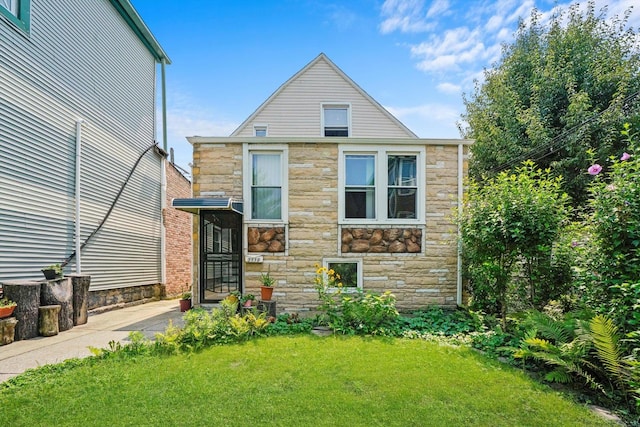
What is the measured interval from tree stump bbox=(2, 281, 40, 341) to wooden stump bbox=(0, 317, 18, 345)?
136 millimetres

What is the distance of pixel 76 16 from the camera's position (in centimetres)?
682

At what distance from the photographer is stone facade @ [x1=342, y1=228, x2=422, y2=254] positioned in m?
6.51

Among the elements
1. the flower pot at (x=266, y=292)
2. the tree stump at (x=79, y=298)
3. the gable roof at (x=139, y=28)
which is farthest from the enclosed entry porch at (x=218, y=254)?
the gable roof at (x=139, y=28)

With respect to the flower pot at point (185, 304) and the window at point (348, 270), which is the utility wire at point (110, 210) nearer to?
the flower pot at point (185, 304)

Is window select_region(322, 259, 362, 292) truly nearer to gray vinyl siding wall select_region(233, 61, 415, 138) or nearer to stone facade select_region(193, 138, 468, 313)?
stone facade select_region(193, 138, 468, 313)

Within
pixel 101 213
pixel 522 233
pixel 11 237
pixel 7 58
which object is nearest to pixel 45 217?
pixel 11 237

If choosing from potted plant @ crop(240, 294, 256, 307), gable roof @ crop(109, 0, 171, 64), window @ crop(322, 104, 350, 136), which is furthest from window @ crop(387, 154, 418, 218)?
gable roof @ crop(109, 0, 171, 64)

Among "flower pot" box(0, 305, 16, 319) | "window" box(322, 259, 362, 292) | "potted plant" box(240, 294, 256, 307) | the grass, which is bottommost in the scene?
the grass

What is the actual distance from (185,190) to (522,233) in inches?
448

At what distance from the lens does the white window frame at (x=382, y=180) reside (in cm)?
655

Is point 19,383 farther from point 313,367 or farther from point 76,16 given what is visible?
point 76,16

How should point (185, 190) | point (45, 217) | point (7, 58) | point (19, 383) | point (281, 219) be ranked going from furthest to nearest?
point (185, 190)
point (281, 219)
point (45, 217)
point (7, 58)
point (19, 383)

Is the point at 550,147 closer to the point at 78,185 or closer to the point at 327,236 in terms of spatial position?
the point at 327,236

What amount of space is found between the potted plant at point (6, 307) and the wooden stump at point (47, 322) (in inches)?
15.4
